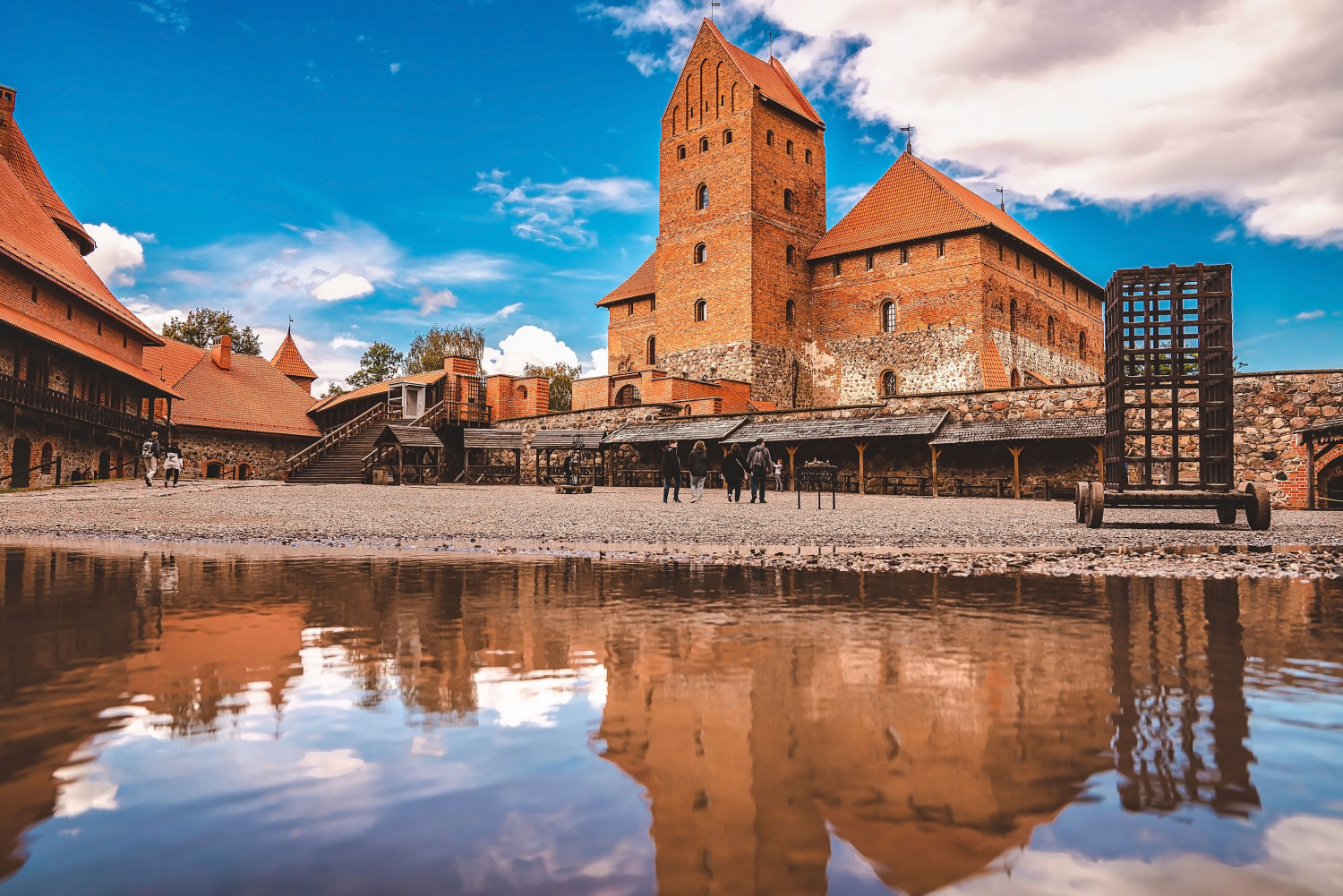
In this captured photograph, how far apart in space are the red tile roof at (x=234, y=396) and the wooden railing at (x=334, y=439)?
479 cm

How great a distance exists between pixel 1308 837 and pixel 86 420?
33723mm

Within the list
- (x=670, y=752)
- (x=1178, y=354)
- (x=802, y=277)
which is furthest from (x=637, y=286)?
(x=670, y=752)

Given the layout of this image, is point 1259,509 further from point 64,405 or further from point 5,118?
point 5,118

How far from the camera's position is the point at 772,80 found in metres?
43.2

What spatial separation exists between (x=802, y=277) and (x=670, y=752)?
137 feet

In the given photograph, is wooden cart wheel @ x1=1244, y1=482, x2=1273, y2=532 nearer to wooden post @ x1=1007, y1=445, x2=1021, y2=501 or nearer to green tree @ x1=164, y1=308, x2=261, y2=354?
wooden post @ x1=1007, y1=445, x2=1021, y2=501

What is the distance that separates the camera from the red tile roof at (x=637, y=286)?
157 feet

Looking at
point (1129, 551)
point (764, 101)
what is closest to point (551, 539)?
point (1129, 551)

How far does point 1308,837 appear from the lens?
158cm

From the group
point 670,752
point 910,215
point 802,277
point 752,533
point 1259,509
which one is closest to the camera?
point 670,752

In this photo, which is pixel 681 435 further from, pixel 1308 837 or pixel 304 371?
pixel 304 371

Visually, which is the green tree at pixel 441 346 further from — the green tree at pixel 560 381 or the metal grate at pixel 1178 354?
the metal grate at pixel 1178 354

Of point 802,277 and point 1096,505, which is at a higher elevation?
point 802,277

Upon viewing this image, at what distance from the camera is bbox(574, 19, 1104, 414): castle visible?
3766cm
